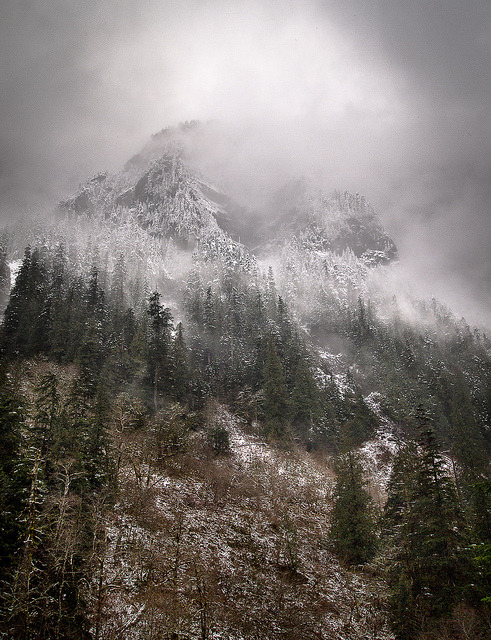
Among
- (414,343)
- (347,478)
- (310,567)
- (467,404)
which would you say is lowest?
(310,567)

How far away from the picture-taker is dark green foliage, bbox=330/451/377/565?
28094 mm

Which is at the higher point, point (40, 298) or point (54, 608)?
point (40, 298)

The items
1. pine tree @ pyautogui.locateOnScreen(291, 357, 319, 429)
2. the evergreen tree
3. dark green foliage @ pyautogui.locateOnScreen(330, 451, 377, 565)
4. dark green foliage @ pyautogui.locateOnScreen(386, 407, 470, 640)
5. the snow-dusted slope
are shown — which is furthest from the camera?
the snow-dusted slope

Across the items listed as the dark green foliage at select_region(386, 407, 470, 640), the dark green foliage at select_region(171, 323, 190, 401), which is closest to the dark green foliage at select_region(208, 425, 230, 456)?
the dark green foliage at select_region(171, 323, 190, 401)

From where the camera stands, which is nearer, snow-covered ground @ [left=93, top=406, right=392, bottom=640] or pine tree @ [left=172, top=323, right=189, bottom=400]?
snow-covered ground @ [left=93, top=406, right=392, bottom=640]

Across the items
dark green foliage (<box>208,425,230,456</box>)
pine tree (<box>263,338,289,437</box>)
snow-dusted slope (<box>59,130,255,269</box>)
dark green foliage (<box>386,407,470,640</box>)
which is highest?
snow-dusted slope (<box>59,130,255,269</box>)

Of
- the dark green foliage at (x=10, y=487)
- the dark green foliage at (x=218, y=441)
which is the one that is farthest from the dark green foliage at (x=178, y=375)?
the dark green foliage at (x=10, y=487)

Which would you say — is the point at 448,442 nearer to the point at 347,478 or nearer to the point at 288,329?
the point at 288,329

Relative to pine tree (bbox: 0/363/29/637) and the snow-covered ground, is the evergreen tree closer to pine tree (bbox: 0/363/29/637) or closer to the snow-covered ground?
the snow-covered ground

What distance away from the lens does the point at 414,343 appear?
9844 cm

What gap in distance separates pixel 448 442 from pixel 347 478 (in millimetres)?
43259

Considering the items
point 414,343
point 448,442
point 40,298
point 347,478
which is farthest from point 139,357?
point 414,343

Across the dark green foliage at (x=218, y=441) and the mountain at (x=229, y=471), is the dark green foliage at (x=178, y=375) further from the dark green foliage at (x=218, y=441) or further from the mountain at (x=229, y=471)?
the dark green foliage at (x=218, y=441)

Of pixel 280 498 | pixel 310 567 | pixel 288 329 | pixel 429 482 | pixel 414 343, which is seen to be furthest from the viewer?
pixel 414 343
